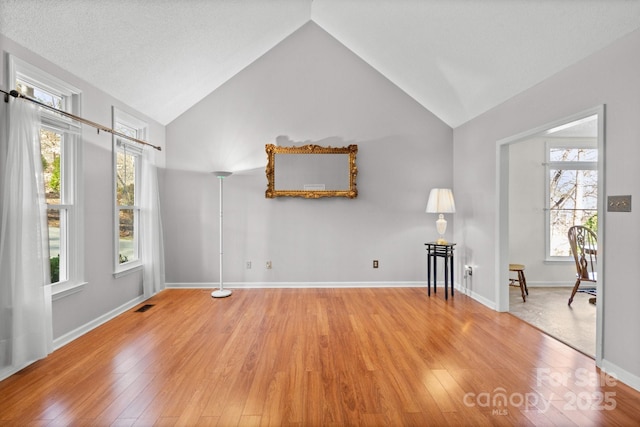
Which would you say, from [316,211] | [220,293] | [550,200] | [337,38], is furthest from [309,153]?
[550,200]

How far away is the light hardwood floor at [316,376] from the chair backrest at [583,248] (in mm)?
1169

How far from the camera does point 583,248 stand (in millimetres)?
3713

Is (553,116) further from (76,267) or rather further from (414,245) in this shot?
(76,267)

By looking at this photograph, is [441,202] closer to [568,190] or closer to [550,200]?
[550,200]

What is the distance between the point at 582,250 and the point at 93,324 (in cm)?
562

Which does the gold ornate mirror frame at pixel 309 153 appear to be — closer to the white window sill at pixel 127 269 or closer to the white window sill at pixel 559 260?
the white window sill at pixel 127 269

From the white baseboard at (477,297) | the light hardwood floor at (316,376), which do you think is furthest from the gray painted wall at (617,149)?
the white baseboard at (477,297)

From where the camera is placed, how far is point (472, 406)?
1.86m

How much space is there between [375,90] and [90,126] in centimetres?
372

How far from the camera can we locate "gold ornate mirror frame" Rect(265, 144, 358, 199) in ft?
15.2

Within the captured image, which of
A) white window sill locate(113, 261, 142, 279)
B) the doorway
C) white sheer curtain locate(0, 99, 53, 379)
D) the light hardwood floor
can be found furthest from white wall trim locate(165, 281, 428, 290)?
white sheer curtain locate(0, 99, 53, 379)

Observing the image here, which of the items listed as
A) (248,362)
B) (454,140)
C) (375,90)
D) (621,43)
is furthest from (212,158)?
(621,43)

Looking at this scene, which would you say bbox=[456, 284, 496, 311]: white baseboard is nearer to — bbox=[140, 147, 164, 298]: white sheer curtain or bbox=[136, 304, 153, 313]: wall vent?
bbox=[136, 304, 153, 313]: wall vent

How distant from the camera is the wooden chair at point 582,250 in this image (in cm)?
365
